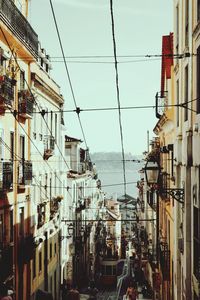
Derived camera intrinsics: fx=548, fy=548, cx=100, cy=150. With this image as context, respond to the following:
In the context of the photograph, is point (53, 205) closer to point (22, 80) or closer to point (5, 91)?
point (22, 80)

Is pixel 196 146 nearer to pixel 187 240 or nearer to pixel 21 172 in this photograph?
pixel 187 240

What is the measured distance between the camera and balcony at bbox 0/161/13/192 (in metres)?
17.9

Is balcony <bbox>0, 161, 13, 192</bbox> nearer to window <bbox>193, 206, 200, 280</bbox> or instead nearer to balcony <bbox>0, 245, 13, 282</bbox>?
balcony <bbox>0, 245, 13, 282</bbox>

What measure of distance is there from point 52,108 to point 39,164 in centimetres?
459

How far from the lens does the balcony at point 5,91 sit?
56.1ft

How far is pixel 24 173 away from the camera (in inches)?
845

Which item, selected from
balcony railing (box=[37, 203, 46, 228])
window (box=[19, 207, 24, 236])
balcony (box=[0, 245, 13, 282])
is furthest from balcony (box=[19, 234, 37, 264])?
balcony railing (box=[37, 203, 46, 228])

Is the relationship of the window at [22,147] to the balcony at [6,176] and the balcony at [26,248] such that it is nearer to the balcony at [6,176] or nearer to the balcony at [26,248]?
the balcony at [26,248]

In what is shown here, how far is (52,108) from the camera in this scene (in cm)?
2980

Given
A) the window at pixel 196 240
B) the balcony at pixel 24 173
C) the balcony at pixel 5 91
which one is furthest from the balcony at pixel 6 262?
the window at pixel 196 240

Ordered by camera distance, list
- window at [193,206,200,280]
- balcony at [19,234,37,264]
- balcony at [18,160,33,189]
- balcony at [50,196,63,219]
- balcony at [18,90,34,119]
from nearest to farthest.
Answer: window at [193,206,200,280], balcony at [18,90,34,119], balcony at [18,160,33,189], balcony at [19,234,37,264], balcony at [50,196,63,219]

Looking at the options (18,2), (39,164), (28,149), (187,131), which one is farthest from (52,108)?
(187,131)

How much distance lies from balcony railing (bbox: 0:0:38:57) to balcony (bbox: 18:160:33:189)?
4.52m

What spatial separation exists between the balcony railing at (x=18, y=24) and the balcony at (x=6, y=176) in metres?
4.56
